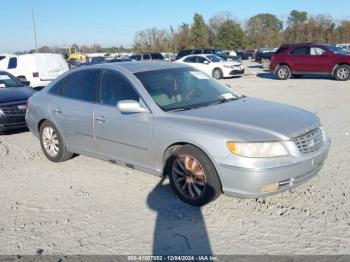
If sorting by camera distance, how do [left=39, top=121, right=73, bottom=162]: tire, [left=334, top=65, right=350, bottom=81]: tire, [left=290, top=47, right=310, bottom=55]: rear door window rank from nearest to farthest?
[left=39, top=121, right=73, bottom=162]: tire, [left=334, top=65, right=350, bottom=81]: tire, [left=290, top=47, right=310, bottom=55]: rear door window

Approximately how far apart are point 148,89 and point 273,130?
1.64 m

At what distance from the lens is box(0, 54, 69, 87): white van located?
1567cm

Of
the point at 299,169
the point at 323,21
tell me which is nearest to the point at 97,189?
the point at 299,169

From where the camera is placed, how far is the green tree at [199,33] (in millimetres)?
75688

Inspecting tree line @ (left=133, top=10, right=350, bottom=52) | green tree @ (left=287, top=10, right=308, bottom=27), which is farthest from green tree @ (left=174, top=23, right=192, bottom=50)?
green tree @ (left=287, top=10, right=308, bottom=27)

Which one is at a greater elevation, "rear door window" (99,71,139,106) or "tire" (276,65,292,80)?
"rear door window" (99,71,139,106)

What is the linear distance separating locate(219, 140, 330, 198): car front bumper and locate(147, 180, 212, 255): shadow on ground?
0.48 m

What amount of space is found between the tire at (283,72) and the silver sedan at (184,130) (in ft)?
50.7

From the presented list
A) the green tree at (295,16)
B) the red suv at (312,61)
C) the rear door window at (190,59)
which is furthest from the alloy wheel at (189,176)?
the green tree at (295,16)

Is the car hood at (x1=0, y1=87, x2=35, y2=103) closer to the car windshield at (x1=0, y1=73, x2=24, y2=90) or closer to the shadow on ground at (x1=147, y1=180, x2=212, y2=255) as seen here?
the car windshield at (x1=0, y1=73, x2=24, y2=90)

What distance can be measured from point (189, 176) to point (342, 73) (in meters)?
16.0

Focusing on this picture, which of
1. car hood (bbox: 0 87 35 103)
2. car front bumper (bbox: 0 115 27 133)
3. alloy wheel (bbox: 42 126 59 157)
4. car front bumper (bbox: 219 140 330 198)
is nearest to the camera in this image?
car front bumper (bbox: 219 140 330 198)

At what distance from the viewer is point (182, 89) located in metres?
5.00

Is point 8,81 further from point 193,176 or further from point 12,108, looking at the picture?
point 193,176
